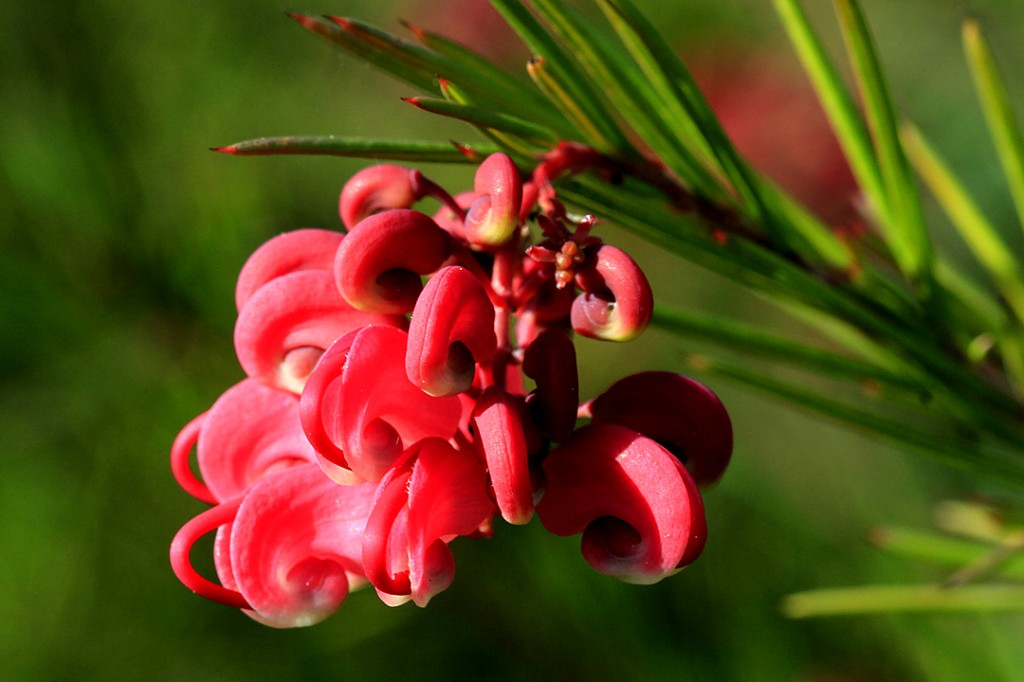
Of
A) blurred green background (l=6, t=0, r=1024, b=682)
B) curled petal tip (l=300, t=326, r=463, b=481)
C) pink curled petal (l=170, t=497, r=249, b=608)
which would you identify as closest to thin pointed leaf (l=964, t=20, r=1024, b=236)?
curled petal tip (l=300, t=326, r=463, b=481)

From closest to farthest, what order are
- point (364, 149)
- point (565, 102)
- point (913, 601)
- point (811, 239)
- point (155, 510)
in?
point (364, 149) < point (565, 102) < point (811, 239) < point (913, 601) < point (155, 510)

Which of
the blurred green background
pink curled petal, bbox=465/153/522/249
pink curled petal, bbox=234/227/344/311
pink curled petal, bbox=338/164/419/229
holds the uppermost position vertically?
pink curled petal, bbox=465/153/522/249

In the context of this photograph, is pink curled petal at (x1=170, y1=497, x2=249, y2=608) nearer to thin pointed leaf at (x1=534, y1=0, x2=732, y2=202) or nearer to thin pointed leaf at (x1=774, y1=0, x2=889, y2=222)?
thin pointed leaf at (x1=534, y1=0, x2=732, y2=202)

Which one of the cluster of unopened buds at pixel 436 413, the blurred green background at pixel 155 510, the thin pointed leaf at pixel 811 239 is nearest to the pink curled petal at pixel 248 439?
the cluster of unopened buds at pixel 436 413

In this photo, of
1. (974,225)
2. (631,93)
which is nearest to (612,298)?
(631,93)

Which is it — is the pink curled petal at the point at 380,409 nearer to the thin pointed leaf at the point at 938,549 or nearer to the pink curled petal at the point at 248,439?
the pink curled petal at the point at 248,439

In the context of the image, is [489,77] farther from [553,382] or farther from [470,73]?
[553,382]
